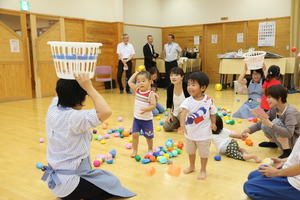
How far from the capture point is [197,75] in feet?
8.47

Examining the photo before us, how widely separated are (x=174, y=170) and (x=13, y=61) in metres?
6.52

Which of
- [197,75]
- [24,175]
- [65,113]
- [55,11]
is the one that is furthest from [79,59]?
[55,11]

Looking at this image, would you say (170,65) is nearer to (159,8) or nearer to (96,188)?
(159,8)

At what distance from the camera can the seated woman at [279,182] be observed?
75.9 inches

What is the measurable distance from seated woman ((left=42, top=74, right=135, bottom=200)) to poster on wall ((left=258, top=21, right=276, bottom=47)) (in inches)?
367

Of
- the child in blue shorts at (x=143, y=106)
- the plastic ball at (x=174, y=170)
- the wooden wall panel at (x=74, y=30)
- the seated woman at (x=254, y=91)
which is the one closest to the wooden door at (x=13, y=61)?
the wooden wall panel at (x=74, y=30)

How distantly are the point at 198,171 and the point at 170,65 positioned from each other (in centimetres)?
708

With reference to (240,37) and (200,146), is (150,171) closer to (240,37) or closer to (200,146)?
(200,146)

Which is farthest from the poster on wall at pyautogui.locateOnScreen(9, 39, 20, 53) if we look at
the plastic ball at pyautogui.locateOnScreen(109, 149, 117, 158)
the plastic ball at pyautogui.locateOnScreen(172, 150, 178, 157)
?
the plastic ball at pyautogui.locateOnScreen(172, 150, 178, 157)

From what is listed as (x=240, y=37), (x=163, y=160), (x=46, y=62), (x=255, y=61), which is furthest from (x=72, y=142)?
(x=240, y=37)

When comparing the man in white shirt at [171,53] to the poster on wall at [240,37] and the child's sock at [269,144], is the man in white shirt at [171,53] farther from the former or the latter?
the child's sock at [269,144]

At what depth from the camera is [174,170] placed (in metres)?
2.86

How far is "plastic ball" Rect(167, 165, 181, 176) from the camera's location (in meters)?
2.79

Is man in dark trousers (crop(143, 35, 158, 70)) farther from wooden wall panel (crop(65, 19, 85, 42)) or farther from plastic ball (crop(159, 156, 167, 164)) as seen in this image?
plastic ball (crop(159, 156, 167, 164))
